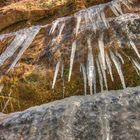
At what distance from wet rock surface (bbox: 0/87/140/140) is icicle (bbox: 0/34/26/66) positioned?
1256 millimetres

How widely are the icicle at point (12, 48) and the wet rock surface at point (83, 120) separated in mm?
1256

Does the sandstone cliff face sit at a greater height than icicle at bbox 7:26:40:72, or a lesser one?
lesser

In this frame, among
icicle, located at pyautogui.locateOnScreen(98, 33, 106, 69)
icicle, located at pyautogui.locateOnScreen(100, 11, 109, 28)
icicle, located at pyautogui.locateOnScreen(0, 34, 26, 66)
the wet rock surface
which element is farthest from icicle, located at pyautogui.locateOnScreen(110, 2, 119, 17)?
the wet rock surface

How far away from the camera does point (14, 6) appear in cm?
579

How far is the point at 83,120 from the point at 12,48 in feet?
6.09

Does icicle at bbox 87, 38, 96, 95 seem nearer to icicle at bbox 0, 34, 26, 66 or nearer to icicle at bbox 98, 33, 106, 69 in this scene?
icicle at bbox 98, 33, 106, 69

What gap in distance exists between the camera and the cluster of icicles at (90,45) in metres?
3.80

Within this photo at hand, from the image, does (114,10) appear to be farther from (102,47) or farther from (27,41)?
(27,41)

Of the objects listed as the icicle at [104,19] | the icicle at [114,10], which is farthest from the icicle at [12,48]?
the icicle at [114,10]

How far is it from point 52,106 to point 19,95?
2.60 ft

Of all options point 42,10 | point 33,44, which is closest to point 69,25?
point 33,44

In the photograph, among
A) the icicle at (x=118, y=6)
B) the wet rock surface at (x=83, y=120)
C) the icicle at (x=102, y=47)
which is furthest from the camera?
the icicle at (x=118, y=6)

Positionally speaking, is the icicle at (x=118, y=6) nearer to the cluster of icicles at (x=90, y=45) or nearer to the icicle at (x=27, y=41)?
the cluster of icicles at (x=90, y=45)

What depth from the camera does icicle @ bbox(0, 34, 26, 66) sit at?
4.51 meters
